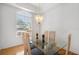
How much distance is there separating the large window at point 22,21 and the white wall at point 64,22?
10.5 inches

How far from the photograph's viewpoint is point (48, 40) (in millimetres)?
1446

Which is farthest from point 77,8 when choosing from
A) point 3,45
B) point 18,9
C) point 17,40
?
point 3,45

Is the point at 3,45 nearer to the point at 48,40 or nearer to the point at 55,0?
the point at 48,40

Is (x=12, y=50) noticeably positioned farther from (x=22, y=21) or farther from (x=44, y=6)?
(x=44, y=6)

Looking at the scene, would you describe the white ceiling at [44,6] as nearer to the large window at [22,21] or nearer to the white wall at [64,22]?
the white wall at [64,22]

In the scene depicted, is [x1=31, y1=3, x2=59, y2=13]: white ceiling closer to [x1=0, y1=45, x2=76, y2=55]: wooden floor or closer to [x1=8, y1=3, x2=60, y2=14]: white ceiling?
[x1=8, y1=3, x2=60, y2=14]: white ceiling

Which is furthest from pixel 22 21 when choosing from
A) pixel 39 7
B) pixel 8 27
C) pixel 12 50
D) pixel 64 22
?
pixel 64 22

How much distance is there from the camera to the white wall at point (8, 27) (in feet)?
4.42

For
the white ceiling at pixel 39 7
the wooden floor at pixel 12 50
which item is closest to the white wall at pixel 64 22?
the white ceiling at pixel 39 7

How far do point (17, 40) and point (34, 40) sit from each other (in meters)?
0.27

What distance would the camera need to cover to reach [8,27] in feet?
4.47

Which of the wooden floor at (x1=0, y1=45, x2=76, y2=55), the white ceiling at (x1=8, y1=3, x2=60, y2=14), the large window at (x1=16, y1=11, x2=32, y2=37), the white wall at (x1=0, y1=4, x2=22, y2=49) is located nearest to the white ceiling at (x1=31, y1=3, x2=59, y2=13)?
the white ceiling at (x1=8, y1=3, x2=60, y2=14)

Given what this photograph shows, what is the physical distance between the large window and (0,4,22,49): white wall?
62mm
